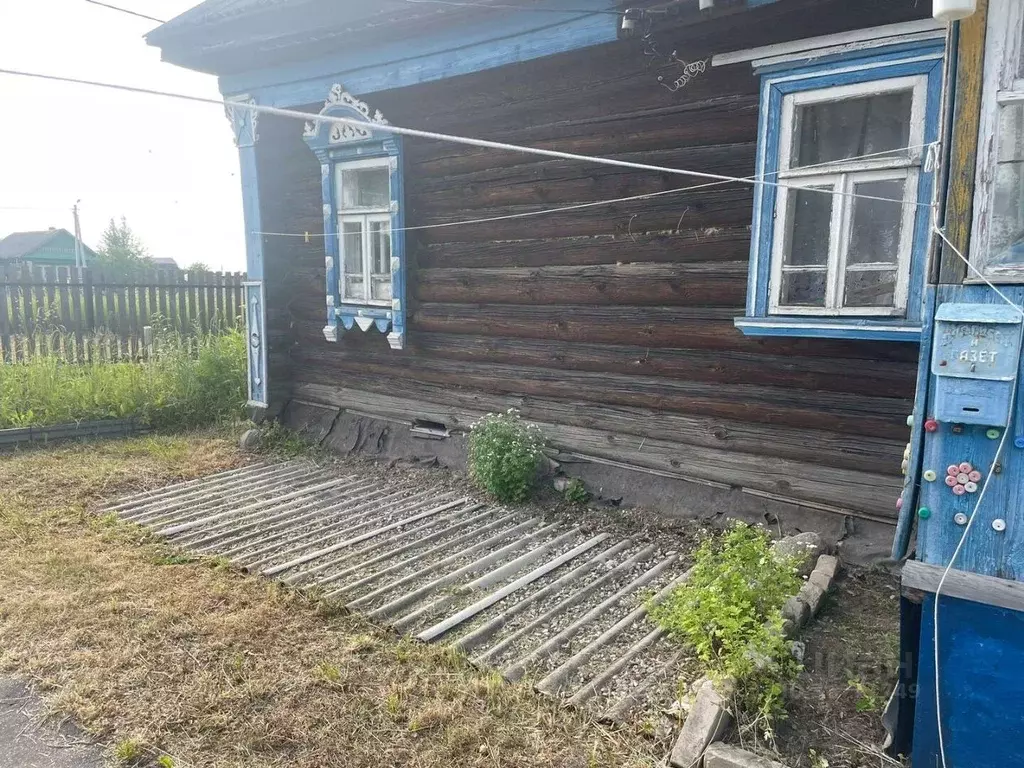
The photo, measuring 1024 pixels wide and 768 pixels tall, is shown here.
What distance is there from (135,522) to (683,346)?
3.96 metres

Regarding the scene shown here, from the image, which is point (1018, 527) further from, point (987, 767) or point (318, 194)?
point (318, 194)

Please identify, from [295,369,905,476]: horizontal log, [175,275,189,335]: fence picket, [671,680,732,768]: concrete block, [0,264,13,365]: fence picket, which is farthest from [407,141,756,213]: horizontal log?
[0,264,13,365]: fence picket

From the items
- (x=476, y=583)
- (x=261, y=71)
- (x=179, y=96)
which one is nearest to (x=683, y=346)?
(x=476, y=583)

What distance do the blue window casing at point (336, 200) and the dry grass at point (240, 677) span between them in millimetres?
2647

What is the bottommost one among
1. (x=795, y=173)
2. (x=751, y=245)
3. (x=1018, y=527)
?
(x=1018, y=527)

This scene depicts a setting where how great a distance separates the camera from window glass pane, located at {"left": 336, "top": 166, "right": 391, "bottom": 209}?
622 centimetres

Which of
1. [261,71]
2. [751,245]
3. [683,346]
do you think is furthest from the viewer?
[261,71]

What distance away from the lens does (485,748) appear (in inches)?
97.1

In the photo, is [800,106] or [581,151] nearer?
[800,106]

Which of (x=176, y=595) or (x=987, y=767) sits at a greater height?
(x=987, y=767)

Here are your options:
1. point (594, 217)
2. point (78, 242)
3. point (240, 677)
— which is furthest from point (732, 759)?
point (78, 242)

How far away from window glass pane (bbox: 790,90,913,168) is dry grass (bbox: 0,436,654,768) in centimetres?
309

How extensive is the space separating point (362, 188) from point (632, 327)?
3094mm

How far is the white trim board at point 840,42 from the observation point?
3252 millimetres
